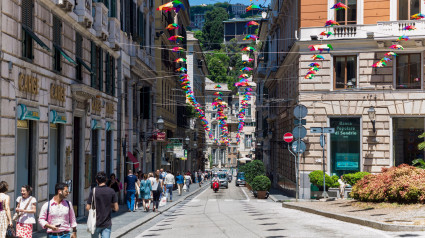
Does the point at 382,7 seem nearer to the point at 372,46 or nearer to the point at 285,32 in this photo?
the point at 372,46

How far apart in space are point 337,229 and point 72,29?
36.9 ft

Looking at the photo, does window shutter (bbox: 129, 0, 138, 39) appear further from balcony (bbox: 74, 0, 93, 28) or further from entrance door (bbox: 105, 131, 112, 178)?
balcony (bbox: 74, 0, 93, 28)

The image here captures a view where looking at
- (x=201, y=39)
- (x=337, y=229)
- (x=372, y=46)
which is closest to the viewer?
(x=337, y=229)

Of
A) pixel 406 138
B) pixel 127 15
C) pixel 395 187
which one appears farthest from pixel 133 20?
pixel 395 187

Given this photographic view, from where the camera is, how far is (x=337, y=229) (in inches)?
653

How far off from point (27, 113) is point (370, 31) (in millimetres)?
22588

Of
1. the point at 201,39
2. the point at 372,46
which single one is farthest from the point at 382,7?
the point at 201,39

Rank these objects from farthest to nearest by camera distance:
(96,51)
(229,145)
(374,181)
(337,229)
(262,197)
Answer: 1. (229,145)
2. (262,197)
3. (96,51)
4. (374,181)
5. (337,229)

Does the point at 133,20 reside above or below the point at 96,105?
above

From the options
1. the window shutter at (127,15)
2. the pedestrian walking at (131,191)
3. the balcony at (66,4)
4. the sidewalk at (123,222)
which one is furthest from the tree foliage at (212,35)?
the balcony at (66,4)

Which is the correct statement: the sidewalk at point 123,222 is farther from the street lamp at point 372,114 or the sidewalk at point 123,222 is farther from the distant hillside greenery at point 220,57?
the distant hillside greenery at point 220,57

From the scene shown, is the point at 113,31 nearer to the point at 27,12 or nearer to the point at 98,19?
the point at 98,19

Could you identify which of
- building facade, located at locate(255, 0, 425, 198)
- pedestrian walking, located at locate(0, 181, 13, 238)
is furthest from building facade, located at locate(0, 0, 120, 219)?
building facade, located at locate(255, 0, 425, 198)

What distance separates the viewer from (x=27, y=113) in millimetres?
16812
